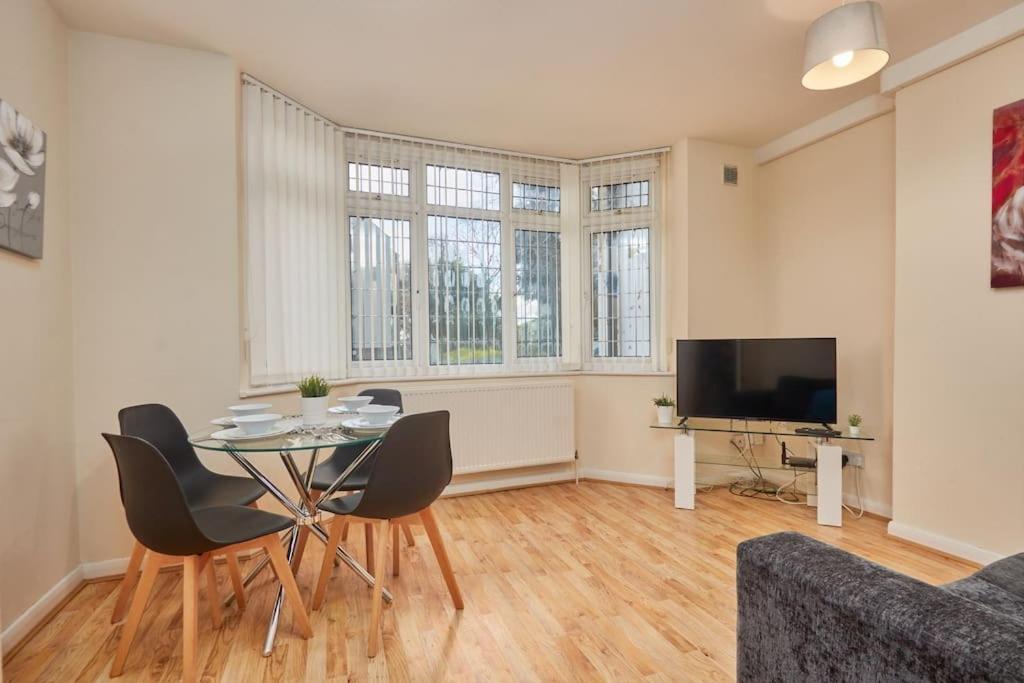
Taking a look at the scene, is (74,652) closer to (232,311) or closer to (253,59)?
(232,311)

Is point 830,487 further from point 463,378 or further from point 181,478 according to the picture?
point 181,478

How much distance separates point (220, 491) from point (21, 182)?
158 centimetres

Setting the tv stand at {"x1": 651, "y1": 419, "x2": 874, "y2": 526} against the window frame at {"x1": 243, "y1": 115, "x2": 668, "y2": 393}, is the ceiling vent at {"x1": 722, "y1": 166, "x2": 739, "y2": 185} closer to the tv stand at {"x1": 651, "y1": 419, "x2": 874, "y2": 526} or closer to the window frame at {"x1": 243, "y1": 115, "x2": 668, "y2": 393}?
the window frame at {"x1": 243, "y1": 115, "x2": 668, "y2": 393}

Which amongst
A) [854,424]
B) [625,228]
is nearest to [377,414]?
[625,228]

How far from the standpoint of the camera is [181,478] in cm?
235

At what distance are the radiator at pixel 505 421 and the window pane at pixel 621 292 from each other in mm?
603

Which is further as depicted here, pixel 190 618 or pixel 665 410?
pixel 665 410

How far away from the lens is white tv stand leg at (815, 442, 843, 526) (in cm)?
319

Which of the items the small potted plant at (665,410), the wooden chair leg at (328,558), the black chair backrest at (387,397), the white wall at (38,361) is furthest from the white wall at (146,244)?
the small potted plant at (665,410)

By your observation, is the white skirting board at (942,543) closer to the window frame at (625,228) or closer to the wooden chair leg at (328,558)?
the window frame at (625,228)

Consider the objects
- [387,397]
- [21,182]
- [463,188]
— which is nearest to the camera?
[21,182]

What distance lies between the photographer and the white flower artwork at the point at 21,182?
6.29ft

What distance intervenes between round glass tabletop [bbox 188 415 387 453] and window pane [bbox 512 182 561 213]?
2.65 m

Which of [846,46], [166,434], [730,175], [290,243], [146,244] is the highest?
[730,175]
